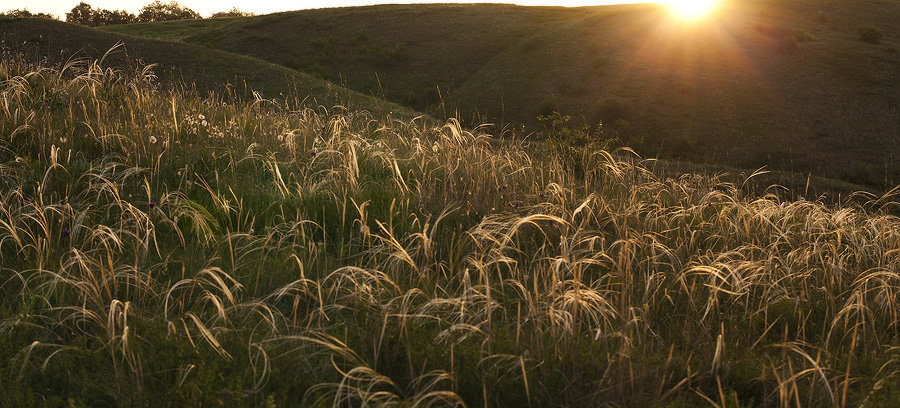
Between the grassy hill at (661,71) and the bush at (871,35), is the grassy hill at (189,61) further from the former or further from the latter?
the bush at (871,35)

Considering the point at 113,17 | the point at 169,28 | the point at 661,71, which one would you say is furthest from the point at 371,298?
the point at 113,17

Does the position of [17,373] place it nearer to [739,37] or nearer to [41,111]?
[41,111]

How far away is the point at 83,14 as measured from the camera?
3051 inches

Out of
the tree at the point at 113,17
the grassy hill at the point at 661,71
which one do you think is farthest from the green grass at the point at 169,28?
the tree at the point at 113,17

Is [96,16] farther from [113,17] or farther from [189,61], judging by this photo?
[189,61]

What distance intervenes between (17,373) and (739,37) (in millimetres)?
40920

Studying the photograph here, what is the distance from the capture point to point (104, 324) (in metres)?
2.51

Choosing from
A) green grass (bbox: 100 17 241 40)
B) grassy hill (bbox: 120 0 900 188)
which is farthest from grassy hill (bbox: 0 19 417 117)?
green grass (bbox: 100 17 241 40)

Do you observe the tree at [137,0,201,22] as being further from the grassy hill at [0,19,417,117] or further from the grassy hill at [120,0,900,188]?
the grassy hill at [0,19,417,117]

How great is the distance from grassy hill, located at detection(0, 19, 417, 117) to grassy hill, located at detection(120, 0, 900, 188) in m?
5.19

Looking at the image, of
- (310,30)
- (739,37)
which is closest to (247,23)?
(310,30)

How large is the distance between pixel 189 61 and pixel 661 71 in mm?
24535

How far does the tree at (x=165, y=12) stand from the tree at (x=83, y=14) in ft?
20.8

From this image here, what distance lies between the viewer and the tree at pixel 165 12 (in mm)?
84625
